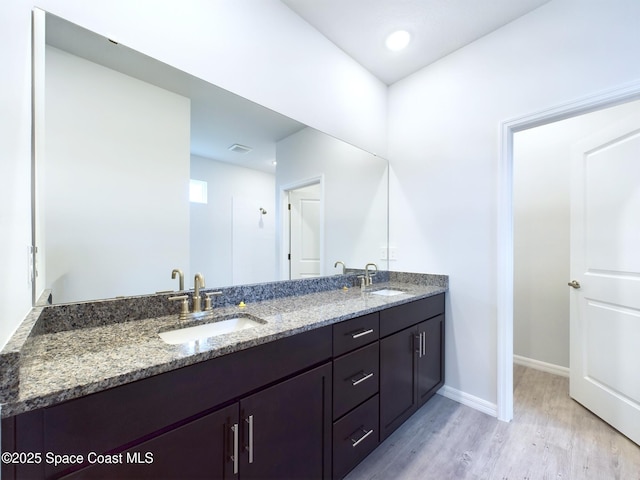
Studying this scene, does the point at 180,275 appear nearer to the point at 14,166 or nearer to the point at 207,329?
the point at 207,329

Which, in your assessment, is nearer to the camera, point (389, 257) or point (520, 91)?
point (520, 91)

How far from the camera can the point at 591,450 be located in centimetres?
160

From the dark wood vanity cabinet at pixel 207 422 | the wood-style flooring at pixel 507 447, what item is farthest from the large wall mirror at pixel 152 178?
the wood-style flooring at pixel 507 447

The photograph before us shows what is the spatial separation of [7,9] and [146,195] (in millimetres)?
666

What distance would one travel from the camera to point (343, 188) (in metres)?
2.33

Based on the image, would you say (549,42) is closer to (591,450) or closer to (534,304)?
(534,304)

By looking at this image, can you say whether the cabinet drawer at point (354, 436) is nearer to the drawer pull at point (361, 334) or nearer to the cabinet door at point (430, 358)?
the drawer pull at point (361, 334)

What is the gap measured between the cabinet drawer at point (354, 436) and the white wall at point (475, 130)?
1.02 metres

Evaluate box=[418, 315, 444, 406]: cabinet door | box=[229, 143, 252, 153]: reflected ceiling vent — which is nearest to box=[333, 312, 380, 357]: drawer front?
box=[418, 315, 444, 406]: cabinet door

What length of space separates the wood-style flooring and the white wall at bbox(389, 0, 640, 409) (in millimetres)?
264

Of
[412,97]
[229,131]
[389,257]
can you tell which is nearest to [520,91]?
[412,97]

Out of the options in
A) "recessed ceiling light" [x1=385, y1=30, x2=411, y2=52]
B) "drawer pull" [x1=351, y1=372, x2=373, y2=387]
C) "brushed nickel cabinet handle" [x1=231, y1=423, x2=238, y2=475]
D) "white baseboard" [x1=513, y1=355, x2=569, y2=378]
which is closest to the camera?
"brushed nickel cabinet handle" [x1=231, y1=423, x2=238, y2=475]

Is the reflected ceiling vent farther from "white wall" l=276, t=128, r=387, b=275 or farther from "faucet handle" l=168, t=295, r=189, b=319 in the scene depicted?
"faucet handle" l=168, t=295, r=189, b=319

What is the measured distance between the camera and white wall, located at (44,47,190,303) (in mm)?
1068
